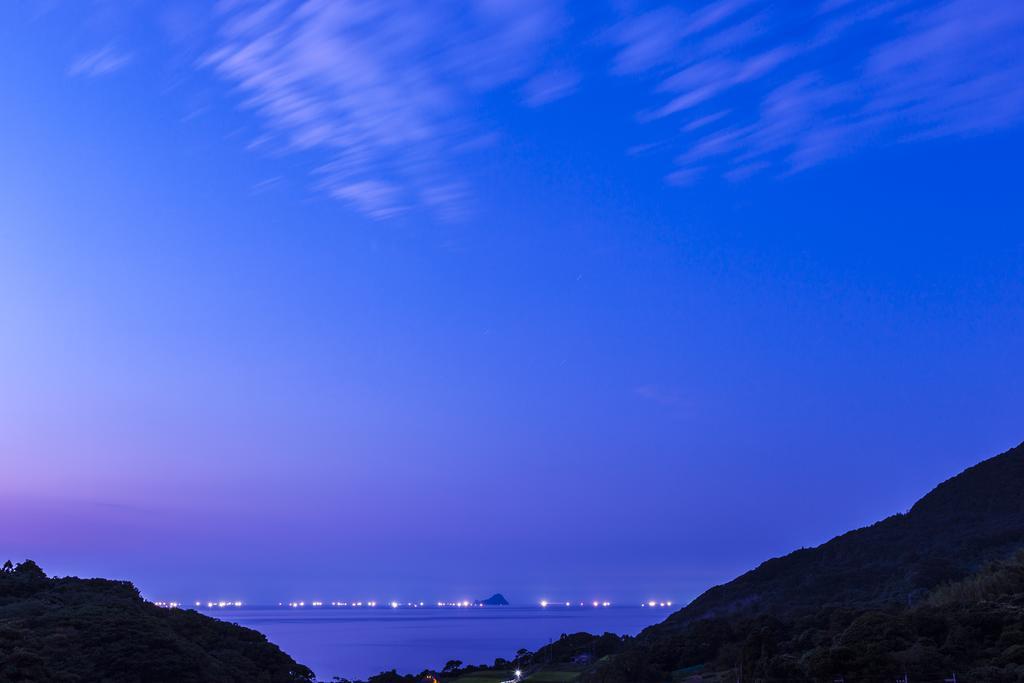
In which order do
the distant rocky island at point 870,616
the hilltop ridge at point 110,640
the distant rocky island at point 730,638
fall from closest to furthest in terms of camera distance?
1. the distant rocky island at point 870,616
2. the distant rocky island at point 730,638
3. the hilltop ridge at point 110,640

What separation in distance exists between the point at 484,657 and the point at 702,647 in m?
75.4

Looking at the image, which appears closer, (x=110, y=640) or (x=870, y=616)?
(x=870, y=616)

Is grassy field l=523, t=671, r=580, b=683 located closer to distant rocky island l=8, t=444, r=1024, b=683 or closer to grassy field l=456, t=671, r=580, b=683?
grassy field l=456, t=671, r=580, b=683

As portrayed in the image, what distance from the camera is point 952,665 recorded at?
31.3m

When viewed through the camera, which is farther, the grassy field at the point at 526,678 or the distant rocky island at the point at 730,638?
the grassy field at the point at 526,678

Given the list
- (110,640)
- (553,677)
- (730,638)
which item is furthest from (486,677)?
(110,640)

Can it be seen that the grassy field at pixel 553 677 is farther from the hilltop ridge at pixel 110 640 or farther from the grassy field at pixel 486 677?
the hilltop ridge at pixel 110 640

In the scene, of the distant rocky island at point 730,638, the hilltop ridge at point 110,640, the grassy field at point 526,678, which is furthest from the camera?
the grassy field at point 526,678

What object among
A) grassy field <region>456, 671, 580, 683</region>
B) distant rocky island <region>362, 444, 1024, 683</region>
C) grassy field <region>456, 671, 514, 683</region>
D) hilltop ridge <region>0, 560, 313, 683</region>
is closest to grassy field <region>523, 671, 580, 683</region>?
grassy field <region>456, 671, 580, 683</region>

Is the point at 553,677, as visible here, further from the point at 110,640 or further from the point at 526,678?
the point at 110,640

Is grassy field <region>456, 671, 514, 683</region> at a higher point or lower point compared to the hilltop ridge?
lower

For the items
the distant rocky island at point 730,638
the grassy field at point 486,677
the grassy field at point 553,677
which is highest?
the distant rocky island at point 730,638

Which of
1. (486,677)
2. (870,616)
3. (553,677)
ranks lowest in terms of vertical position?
(553,677)

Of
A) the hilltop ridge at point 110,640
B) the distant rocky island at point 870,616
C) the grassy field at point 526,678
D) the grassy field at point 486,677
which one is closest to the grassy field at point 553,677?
the grassy field at point 526,678
